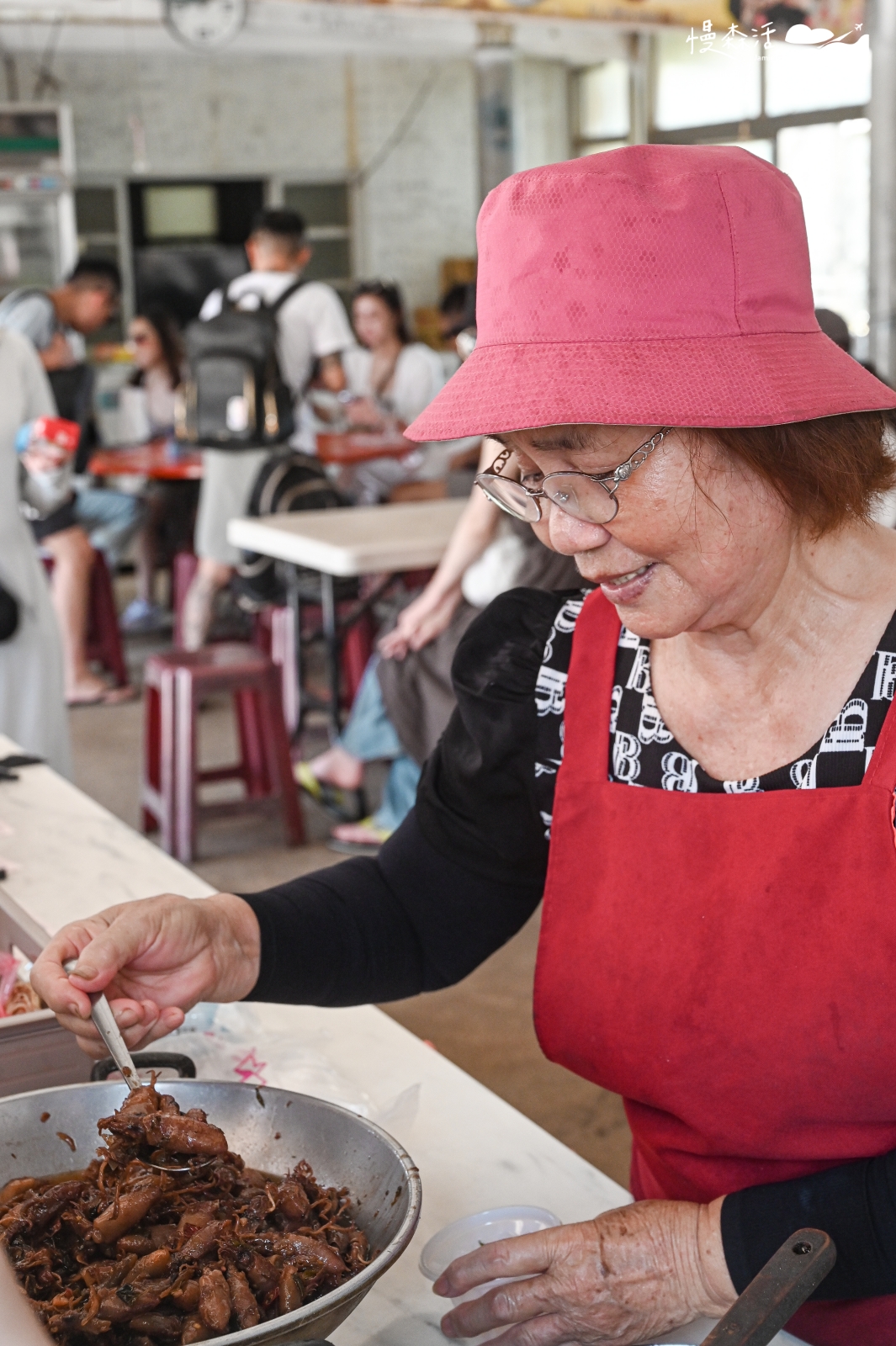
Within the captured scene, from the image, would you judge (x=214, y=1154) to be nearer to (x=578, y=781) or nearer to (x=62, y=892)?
(x=578, y=781)

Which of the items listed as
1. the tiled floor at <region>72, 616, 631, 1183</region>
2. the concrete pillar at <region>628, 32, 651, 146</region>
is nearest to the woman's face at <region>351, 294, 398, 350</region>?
the concrete pillar at <region>628, 32, 651, 146</region>

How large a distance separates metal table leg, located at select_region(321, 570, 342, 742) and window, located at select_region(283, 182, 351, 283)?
7.95 meters

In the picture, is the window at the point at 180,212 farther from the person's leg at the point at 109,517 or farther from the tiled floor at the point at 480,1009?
the tiled floor at the point at 480,1009

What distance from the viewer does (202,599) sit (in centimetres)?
625

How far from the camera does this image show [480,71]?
9891mm

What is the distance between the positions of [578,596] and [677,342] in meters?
0.42

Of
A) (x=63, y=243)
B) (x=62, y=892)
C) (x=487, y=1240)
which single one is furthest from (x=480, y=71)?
(x=487, y=1240)

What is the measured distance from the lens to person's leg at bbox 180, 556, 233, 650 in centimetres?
617

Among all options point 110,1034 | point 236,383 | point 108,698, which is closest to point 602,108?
point 236,383

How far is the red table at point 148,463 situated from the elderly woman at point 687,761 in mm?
5543

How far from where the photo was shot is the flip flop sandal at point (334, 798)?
473cm

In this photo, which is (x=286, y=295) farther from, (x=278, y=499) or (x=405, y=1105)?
(x=405, y=1105)

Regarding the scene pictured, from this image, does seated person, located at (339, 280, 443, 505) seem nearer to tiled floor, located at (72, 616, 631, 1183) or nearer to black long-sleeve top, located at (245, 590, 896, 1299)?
tiled floor, located at (72, 616, 631, 1183)

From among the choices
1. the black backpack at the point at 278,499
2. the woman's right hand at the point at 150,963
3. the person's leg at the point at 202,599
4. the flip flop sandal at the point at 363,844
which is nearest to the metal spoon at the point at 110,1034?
the woman's right hand at the point at 150,963
